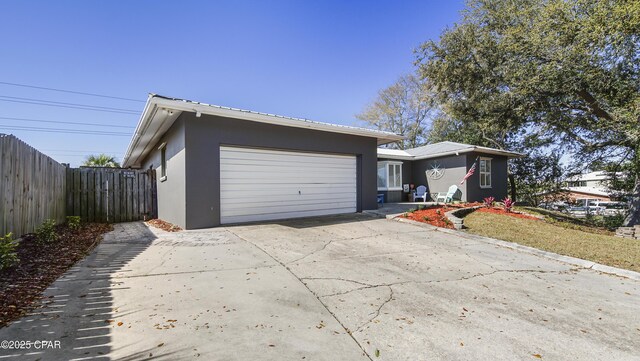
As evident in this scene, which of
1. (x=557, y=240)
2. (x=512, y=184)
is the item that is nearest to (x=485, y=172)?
(x=512, y=184)

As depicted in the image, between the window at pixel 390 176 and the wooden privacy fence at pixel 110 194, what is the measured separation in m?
10.9

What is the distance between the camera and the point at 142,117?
7555 millimetres

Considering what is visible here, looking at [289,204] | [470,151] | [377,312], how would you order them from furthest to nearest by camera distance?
[470,151]
[289,204]
[377,312]

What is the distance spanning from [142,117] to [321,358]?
7.83m

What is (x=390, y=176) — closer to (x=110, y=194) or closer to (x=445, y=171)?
(x=445, y=171)

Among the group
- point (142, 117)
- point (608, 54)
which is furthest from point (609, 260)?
point (142, 117)

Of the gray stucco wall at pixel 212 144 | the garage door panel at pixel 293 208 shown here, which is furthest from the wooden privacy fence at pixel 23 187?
the garage door panel at pixel 293 208

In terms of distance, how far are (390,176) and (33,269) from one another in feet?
47.9

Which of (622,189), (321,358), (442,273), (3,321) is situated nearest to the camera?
(321,358)

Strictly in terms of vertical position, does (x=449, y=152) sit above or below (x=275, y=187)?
above

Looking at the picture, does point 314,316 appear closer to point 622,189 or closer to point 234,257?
point 234,257

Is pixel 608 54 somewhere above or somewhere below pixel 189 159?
above

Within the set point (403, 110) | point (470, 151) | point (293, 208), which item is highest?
point (403, 110)

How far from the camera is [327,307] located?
9.52 ft
